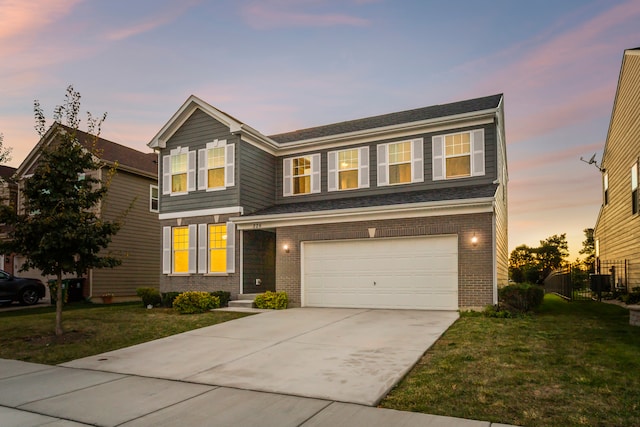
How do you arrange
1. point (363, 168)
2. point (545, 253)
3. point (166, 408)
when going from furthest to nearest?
point (545, 253)
point (363, 168)
point (166, 408)

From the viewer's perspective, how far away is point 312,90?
2570 cm

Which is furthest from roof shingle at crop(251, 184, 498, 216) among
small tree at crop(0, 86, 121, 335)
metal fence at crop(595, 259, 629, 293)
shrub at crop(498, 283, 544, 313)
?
metal fence at crop(595, 259, 629, 293)

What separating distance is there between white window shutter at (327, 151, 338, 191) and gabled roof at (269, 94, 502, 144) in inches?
40.8

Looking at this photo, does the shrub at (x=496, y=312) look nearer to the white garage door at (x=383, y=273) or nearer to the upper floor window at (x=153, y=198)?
the white garage door at (x=383, y=273)

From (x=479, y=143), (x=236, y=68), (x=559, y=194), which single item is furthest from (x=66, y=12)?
(x=559, y=194)

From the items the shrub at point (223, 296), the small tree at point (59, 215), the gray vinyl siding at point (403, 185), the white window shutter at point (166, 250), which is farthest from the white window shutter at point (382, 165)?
the small tree at point (59, 215)

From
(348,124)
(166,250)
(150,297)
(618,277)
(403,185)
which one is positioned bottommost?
(150,297)

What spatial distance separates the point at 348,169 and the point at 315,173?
1466 mm

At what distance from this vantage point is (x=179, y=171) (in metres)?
19.2

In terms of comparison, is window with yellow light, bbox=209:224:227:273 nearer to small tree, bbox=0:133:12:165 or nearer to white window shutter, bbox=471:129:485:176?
small tree, bbox=0:133:12:165

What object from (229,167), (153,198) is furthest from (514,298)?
(153,198)

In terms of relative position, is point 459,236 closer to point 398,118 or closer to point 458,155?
point 458,155

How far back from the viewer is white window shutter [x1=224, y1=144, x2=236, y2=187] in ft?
58.2

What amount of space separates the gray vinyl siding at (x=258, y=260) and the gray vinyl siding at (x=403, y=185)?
6.65ft
